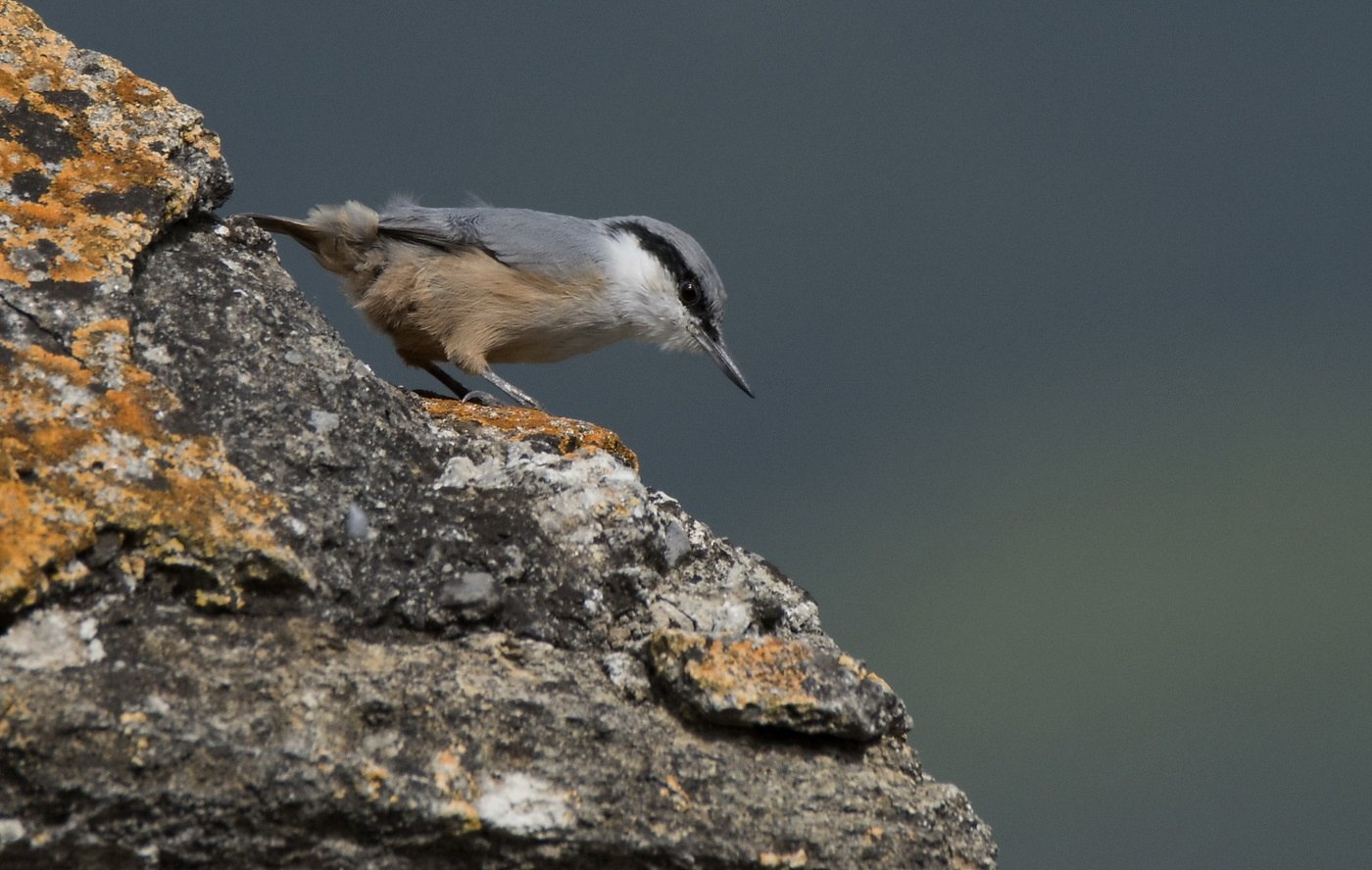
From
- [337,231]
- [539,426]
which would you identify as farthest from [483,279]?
[539,426]

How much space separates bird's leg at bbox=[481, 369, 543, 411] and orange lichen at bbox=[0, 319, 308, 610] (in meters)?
2.81

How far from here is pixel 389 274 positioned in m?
5.70

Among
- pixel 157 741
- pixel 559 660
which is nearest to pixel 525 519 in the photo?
pixel 559 660

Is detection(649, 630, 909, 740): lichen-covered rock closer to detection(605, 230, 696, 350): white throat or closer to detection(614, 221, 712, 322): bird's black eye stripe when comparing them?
detection(605, 230, 696, 350): white throat

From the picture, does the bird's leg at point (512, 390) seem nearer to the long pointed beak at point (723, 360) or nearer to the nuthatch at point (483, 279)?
the nuthatch at point (483, 279)

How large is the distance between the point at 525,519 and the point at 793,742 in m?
0.65

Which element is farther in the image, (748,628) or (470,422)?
(470,422)

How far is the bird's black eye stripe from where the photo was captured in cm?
625

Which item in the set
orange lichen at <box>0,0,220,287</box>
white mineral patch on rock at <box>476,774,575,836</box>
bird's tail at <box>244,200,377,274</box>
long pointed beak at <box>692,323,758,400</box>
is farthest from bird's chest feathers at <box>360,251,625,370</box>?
white mineral patch on rock at <box>476,774,575,836</box>

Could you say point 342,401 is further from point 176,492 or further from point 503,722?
point 503,722

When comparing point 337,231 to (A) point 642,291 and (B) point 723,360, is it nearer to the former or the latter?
(A) point 642,291

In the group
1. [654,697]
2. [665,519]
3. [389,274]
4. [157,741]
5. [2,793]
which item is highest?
[389,274]

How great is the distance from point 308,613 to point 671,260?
416 cm

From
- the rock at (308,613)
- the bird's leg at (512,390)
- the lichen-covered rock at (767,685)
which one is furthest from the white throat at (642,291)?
the lichen-covered rock at (767,685)
